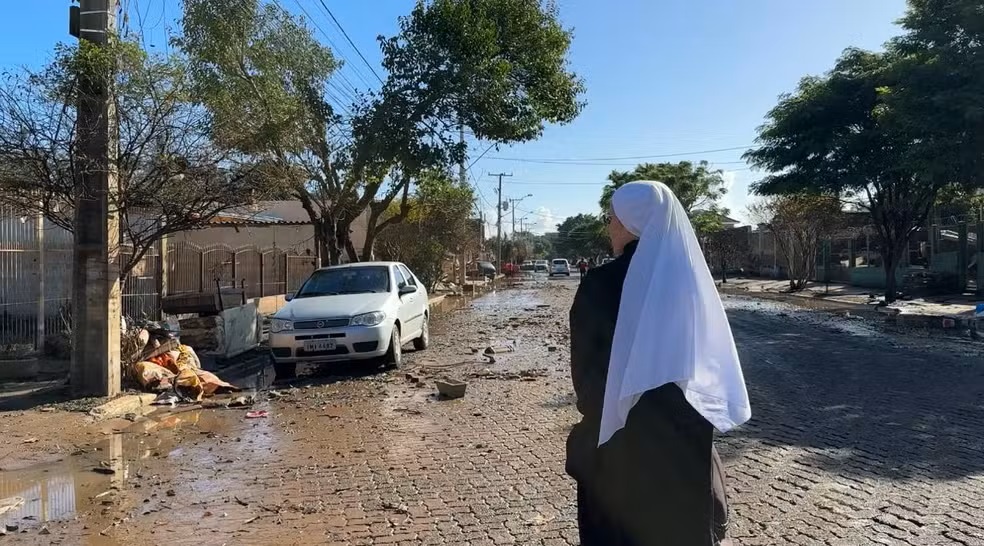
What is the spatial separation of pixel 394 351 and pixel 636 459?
9.25 meters

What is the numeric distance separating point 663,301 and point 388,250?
30.4 metres

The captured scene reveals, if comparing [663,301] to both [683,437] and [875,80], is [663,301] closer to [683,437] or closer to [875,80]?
[683,437]

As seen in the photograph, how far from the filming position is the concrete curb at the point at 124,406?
8102mm

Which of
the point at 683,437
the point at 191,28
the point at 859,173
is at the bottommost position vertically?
the point at 683,437

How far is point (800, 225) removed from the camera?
1342 inches

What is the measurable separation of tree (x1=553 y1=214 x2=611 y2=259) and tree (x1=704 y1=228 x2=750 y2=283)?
39.3 metres

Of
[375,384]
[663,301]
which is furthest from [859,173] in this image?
[663,301]

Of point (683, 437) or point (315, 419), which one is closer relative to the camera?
point (683, 437)

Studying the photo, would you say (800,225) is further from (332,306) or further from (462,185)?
(332,306)

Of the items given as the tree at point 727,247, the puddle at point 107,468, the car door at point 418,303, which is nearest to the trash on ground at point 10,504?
the puddle at point 107,468

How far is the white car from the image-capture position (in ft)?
34.8

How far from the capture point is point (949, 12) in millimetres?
15344

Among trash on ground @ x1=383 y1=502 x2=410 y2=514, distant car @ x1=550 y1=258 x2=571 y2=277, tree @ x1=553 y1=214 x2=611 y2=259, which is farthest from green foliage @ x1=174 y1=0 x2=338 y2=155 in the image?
tree @ x1=553 y1=214 x2=611 y2=259

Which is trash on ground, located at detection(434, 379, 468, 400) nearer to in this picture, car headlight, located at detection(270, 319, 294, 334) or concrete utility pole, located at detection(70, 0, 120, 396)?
car headlight, located at detection(270, 319, 294, 334)
